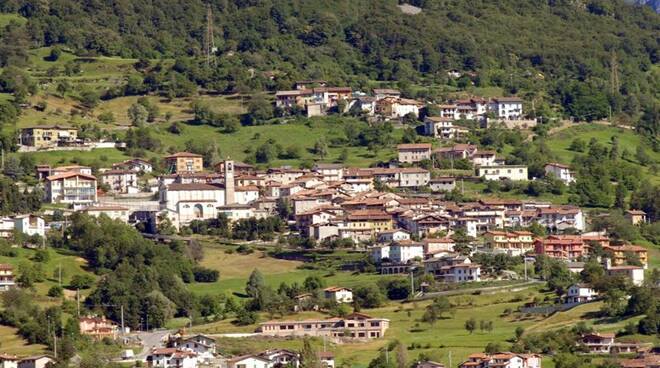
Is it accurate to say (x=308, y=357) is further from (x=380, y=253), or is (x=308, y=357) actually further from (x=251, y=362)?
(x=380, y=253)

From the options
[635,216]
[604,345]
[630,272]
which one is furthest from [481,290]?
[635,216]

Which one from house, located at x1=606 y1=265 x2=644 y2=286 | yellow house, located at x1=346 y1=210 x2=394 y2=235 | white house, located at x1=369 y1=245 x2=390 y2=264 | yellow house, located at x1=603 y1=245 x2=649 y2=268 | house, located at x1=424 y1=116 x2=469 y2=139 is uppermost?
house, located at x1=424 y1=116 x2=469 y2=139

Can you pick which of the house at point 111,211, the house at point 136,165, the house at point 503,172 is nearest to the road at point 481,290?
the house at point 111,211

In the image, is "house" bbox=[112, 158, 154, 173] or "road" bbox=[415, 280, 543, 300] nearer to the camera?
"road" bbox=[415, 280, 543, 300]

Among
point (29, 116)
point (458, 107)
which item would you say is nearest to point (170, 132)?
point (29, 116)

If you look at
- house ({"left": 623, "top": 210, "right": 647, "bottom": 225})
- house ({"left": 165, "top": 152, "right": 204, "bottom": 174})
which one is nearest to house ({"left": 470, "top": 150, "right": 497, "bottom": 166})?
house ({"left": 623, "top": 210, "right": 647, "bottom": 225})

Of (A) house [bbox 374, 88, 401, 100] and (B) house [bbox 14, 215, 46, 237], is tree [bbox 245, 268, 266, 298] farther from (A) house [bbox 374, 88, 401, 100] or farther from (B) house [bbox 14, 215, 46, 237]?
(A) house [bbox 374, 88, 401, 100]

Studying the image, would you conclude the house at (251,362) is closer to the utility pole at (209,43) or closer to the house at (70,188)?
the house at (70,188)
